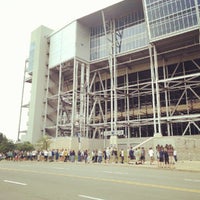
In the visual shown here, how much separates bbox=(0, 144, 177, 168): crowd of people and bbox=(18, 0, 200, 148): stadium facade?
9.63 meters

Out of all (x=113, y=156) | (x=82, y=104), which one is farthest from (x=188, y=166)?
(x=82, y=104)

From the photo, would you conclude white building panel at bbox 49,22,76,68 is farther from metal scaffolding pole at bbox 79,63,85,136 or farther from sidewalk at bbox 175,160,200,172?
sidewalk at bbox 175,160,200,172

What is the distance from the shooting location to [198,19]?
35.4 meters

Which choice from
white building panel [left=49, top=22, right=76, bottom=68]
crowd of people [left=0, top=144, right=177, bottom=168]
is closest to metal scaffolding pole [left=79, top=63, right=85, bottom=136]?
white building panel [left=49, top=22, right=76, bottom=68]

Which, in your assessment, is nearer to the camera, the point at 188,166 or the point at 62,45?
the point at 188,166

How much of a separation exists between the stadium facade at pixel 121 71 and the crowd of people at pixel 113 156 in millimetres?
9634

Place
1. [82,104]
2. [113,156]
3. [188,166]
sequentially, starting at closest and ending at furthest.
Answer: [188,166]
[113,156]
[82,104]

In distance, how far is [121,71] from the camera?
5275cm

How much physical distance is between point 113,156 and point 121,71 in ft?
90.0

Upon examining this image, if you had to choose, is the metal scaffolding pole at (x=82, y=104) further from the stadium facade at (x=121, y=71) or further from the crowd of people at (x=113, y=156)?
the crowd of people at (x=113, y=156)

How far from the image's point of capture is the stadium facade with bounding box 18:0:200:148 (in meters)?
39.4

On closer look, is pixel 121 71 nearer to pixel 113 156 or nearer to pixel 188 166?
pixel 113 156

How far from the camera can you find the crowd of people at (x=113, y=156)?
2182 cm

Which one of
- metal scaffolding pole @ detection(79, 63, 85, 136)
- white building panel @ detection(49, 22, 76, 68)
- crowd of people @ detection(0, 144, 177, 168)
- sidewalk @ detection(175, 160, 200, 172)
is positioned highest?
white building panel @ detection(49, 22, 76, 68)
